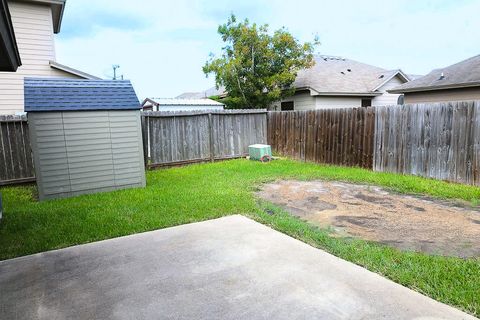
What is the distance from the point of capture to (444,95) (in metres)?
11.8

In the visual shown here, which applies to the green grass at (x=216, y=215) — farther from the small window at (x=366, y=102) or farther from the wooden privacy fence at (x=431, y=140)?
the small window at (x=366, y=102)

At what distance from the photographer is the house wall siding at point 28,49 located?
9156 millimetres

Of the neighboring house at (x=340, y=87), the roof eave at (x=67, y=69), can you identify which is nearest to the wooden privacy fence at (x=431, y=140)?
the neighboring house at (x=340, y=87)

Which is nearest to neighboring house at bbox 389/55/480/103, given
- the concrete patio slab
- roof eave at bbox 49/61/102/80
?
the concrete patio slab

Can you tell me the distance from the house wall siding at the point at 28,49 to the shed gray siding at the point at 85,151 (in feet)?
13.8

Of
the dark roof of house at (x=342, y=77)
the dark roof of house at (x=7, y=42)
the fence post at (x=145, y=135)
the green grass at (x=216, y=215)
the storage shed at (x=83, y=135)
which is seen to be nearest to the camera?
the dark roof of house at (x=7, y=42)

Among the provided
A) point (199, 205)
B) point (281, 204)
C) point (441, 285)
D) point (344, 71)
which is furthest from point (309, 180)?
point (344, 71)

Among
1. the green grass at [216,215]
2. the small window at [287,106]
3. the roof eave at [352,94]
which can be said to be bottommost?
the green grass at [216,215]

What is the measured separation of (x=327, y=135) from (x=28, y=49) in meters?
8.83

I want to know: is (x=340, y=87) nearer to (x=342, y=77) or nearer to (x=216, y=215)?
(x=342, y=77)

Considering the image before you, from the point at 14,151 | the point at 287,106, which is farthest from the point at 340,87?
the point at 14,151

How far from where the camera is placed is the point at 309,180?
758 centimetres

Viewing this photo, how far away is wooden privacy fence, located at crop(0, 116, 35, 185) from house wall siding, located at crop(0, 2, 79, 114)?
1906mm

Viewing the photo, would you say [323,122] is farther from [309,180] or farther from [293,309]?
[293,309]
